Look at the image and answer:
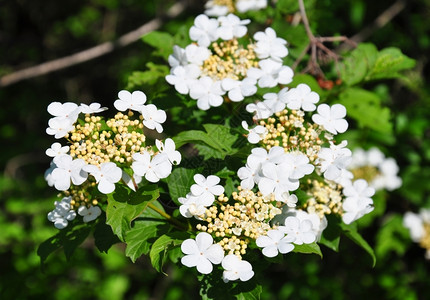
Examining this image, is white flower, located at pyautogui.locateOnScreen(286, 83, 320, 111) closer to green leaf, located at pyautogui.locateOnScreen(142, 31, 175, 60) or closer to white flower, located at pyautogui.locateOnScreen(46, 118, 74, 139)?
white flower, located at pyautogui.locateOnScreen(46, 118, 74, 139)

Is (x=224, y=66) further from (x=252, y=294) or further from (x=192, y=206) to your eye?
(x=252, y=294)

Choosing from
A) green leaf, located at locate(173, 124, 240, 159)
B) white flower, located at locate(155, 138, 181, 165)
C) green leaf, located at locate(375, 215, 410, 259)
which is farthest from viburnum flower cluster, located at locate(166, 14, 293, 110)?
green leaf, located at locate(375, 215, 410, 259)

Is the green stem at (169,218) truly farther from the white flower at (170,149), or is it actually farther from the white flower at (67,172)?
the white flower at (67,172)

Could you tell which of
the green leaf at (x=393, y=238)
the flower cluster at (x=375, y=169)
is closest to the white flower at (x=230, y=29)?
the flower cluster at (x=375, y=169)

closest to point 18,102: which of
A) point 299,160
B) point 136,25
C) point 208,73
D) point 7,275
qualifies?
point 136,25

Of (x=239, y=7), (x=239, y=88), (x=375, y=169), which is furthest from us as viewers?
(x=375, y=169)

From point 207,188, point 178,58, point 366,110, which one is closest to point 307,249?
point 207,188
